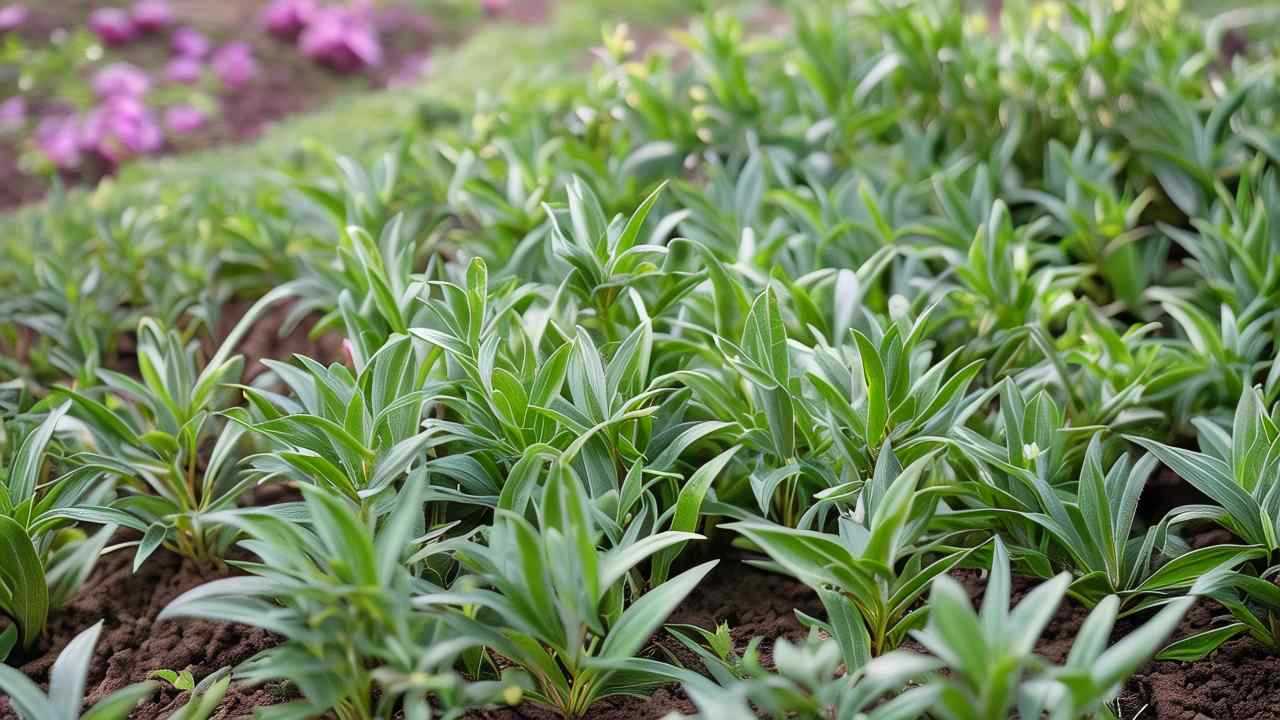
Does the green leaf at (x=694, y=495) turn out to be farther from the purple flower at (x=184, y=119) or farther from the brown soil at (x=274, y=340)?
the purple flower at (x=184, y=119)

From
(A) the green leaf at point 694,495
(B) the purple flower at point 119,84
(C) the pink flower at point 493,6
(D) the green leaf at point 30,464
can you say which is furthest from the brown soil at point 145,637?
(C) the pink flower at point 493,6

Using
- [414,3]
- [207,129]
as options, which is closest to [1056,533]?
[207,129]

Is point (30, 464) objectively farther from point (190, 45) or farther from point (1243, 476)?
point (190, 45)

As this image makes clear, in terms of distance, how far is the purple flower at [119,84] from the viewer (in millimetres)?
5160

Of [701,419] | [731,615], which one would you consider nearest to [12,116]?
[701,419]

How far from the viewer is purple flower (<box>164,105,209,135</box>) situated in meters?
5.04

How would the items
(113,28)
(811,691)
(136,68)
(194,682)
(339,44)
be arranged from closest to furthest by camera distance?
(811,691)
(194,682)
(136,68)
(113,28)
(339,44)

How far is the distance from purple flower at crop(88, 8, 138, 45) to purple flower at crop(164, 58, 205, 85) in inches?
12.8

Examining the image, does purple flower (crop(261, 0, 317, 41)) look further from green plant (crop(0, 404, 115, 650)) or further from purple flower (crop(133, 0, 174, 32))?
green plant (crop(0, 404, 115, 650))

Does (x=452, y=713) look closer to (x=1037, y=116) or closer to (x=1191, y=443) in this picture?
(x=1191, y=443)

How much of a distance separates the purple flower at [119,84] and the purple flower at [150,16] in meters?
0.56

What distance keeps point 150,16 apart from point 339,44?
94 cm

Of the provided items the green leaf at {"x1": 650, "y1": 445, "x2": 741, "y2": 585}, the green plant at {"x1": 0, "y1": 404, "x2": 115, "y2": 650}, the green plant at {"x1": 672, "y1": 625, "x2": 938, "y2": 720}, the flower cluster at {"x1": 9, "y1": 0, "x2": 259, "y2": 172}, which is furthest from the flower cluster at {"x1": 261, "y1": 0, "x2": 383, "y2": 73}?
the green plant at {"x1": 672, "y1": 625, "x2": 938, "y2": 720}

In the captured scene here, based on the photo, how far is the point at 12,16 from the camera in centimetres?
561
